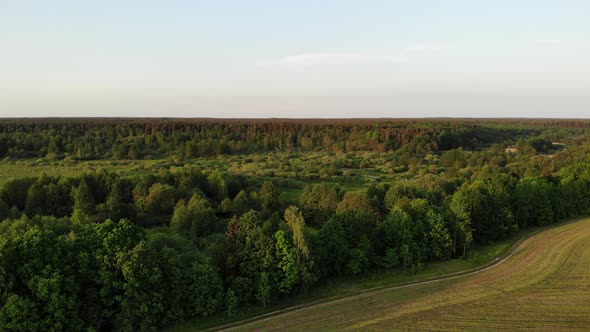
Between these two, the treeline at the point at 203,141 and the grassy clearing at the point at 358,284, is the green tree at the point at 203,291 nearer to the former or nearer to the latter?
the grassy clearing at the point at 358,284

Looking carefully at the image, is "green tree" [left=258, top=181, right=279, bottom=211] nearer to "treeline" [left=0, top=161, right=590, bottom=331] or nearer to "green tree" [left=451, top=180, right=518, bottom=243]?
"treeline" [left=0, top=161, right=590, bottom=331]

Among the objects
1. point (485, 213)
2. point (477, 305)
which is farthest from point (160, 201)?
point (485, 213)

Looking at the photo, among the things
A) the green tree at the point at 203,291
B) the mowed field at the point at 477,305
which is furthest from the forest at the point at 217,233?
the mowed field at the point at 477,305

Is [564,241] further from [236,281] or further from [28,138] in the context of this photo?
[28,138]

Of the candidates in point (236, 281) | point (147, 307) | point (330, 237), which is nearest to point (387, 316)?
point (330, 237)

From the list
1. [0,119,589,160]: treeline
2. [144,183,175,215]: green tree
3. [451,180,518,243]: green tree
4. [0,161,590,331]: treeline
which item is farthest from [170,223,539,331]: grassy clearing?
[0,119,589,160]: treeline
